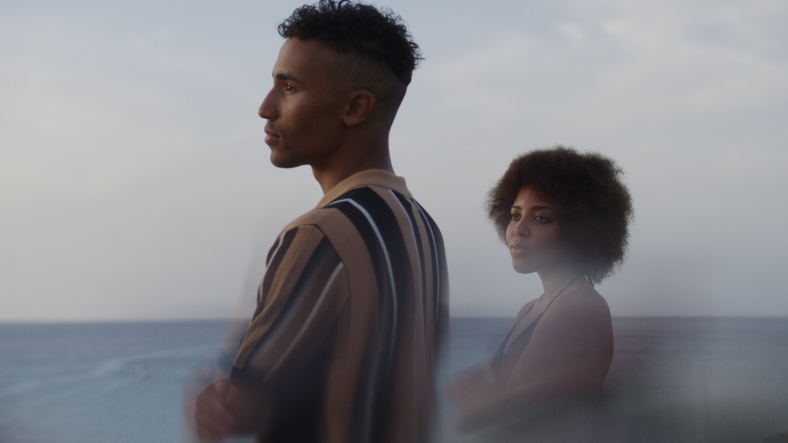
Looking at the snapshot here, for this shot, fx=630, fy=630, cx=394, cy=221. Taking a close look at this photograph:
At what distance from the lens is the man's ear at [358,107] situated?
133cm

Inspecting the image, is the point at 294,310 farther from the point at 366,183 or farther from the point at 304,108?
the point at 304,108

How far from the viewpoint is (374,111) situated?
53.7 inches

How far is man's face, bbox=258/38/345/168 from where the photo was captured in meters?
1.30

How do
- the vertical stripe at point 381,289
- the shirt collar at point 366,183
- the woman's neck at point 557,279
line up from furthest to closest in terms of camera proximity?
the woman's neck at point 557,279, the shirt collar at point 366,183, the vertical stripe at point 381,289

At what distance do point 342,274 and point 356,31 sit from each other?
1.89 feet

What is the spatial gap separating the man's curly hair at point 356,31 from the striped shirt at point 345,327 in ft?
0.95

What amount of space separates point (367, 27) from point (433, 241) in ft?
1.61

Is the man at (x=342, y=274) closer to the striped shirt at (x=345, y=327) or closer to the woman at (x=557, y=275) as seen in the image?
the striped shirt at (x=345, y=327)

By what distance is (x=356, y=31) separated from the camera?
1.35 m

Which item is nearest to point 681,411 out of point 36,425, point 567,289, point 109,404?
point 567,289

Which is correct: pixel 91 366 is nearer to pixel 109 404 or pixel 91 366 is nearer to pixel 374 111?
pixel 109 404

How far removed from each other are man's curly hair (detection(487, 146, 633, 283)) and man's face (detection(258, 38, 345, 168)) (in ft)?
4.20

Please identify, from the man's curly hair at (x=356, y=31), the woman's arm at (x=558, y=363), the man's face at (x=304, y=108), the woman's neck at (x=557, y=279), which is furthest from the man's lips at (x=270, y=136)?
the woman's neck at (x=557, y=279)

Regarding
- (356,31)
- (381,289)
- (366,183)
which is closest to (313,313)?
(381,289)
